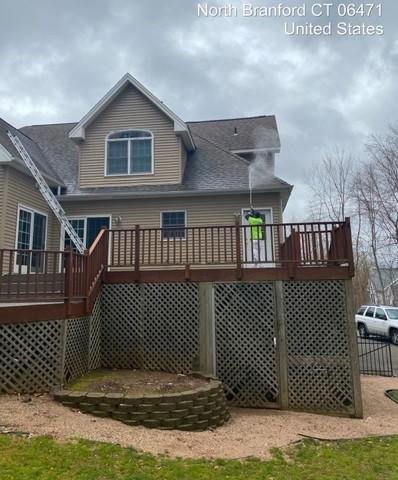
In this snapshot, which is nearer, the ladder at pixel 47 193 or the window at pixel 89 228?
the ladder at pixel 47 193

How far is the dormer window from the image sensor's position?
12.2 meters

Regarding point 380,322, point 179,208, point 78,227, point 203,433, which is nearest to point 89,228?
point 78,227

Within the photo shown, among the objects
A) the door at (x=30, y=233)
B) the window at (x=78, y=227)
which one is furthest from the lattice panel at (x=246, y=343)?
the window at (x=78, y=227)

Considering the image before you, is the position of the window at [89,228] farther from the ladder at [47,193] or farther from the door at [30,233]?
the ladder at [47,193]

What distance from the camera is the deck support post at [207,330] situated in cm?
705

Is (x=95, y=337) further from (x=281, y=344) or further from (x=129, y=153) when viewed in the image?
(x=129, y=153)

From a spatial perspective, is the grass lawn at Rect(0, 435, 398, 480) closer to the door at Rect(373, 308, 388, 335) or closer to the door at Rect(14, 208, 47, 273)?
the door at Rect(14, 208, 47, 273)

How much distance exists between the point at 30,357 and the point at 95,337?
1.50 m

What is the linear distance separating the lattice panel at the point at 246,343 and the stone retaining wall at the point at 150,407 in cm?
154

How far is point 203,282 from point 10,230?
19.8ft

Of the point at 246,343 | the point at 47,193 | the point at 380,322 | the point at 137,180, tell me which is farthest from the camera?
the point at 380,322

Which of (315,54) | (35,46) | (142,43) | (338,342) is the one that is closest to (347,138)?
(315,54)

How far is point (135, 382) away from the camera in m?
6.13

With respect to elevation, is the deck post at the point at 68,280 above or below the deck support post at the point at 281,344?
above
